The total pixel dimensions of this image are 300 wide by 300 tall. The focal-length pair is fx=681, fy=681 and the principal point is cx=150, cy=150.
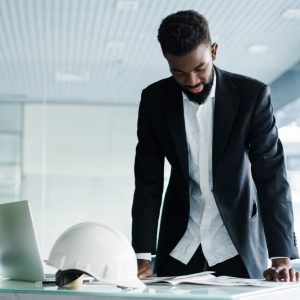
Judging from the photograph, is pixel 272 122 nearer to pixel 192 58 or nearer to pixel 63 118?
pixel 192 58

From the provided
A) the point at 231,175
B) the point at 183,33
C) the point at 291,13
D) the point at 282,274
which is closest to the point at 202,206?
the point at 231,175

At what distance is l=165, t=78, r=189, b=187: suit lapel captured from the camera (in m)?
1.83

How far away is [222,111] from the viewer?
1862 mm

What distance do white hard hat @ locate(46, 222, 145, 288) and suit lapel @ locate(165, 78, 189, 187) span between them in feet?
1.64

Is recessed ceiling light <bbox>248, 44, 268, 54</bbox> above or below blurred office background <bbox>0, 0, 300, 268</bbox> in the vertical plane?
above

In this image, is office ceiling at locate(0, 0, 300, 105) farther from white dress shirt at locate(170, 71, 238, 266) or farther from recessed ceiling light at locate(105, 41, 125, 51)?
white dress shirt at locate(170, 71, 238, 266)

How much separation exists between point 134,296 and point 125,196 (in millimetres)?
3400

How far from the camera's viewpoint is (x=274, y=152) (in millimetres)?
1862

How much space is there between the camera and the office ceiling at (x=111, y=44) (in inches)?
167

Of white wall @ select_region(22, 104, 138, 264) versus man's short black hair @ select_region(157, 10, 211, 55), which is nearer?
man's short black hair @ select_region(157, 10, 211, 55)

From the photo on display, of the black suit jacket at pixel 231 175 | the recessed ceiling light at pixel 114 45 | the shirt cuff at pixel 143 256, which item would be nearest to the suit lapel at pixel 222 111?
the black suit jacket at pixel 231 175

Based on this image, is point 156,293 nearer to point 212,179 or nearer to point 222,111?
point 212,179

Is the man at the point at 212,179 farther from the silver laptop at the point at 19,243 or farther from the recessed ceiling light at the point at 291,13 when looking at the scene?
the recessed ceiling light at the point at 291,13

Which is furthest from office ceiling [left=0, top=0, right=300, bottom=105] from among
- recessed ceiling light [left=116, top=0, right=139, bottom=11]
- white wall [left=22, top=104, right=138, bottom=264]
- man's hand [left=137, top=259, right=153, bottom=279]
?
man's hand [left=137, top=259, right=153, bottom=279]
